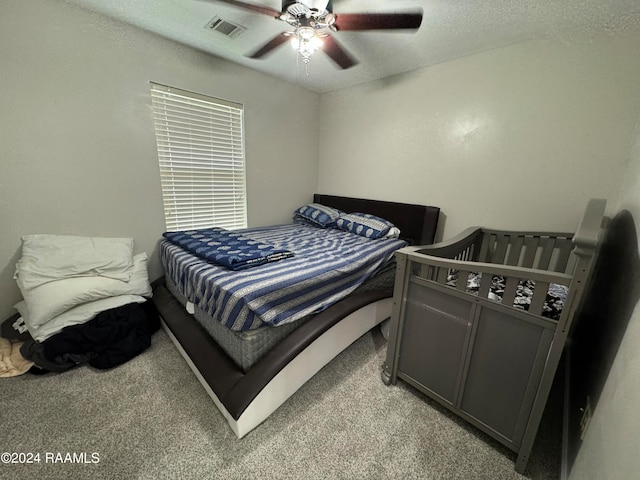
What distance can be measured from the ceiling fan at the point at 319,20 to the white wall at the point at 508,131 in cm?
100

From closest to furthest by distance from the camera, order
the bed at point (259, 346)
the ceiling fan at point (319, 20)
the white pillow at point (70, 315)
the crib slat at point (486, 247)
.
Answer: the bed at point (259, 346)
the ceiling fan at point (319, 20)
the white pillow at point (70, 315)
the crib slat at point (486, 247)

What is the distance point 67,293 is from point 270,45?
248 centimetres

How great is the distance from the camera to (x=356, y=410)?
57.4 inches

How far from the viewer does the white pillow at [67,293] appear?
1.65 m

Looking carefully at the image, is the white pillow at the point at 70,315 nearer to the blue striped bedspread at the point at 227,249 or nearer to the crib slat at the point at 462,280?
the blue striped bedspread at the point at 227,249

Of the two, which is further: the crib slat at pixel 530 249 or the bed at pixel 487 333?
the crib slat at pixel 530 249

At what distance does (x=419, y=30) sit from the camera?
1863 mm

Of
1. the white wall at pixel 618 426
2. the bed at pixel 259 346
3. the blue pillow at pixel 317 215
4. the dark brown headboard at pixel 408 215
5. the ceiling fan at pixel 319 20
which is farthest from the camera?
the blue pillow at pixel 317 215

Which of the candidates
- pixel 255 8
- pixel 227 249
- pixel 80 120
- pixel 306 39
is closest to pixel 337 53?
pixel 306 39

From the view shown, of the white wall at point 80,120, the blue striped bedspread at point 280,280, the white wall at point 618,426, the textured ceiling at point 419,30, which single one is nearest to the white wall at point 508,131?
the textured ceiling at point 419,30

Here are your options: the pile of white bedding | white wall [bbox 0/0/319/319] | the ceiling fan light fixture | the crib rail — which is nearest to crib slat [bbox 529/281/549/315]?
the crib rail

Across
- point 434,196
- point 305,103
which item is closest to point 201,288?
point 434,196

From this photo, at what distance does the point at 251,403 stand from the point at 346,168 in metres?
A: 2.83

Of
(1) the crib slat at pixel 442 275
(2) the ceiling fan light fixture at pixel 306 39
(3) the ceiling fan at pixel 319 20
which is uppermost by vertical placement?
(3) the ceiling fan at pixel 319 20
